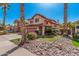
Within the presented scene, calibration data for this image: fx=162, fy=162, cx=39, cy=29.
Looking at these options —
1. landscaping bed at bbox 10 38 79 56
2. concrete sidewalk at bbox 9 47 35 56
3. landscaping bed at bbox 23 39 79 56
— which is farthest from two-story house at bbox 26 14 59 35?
concrete sidewalk at bbox 9 47 35 56

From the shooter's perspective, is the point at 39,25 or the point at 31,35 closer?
the point at 31,35

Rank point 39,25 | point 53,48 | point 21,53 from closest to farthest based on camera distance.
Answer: point 21,53, point 53,48, point 39,25

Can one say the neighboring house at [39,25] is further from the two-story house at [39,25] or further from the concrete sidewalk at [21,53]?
the concrete sidewalk at [21,53]

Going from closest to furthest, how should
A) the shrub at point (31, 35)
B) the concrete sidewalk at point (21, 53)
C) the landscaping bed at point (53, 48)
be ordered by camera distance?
1. the concrete sidewalk at point (21, 53)
2. the landscaping bed at point (53, 48)
3. the shrub at point (31, 35)

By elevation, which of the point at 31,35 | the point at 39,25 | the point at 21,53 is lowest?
the point at 21,53

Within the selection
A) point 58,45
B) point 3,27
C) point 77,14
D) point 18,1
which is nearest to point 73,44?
point 58,45

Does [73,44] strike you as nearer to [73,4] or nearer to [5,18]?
[73,4]

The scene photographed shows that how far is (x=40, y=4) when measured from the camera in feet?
20.9

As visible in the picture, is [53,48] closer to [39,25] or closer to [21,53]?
[21,53]

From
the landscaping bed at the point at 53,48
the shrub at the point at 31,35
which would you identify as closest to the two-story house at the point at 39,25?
the shrub at the point at 31,35

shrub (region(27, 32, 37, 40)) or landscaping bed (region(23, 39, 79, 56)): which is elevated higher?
shrub (region(27, 32, 37, 40))

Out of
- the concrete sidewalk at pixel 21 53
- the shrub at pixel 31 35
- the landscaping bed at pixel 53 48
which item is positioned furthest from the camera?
the shrub at pixel 31 35

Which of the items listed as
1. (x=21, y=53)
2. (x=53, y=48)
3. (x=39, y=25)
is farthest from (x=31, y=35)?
(x=21, y=53)

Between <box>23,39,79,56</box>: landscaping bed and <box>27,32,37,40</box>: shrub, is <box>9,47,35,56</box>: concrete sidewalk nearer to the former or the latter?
<box>23,39,79,56</box>: landscaping bed
